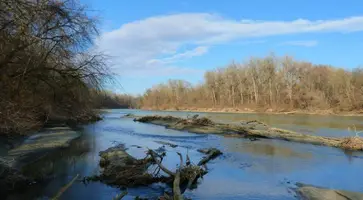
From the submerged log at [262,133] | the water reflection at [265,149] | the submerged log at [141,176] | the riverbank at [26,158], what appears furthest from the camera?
the submerged log at [262,133]

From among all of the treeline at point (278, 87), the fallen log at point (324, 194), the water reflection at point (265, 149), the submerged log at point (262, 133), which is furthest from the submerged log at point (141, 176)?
the treeline at point (278, 87)

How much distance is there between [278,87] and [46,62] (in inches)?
2993

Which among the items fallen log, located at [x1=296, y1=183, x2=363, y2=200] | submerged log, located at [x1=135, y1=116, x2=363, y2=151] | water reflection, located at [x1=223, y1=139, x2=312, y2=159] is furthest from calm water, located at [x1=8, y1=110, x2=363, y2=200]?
submerged log, located at [x1=135, y1=116, x2=363, y2=151]

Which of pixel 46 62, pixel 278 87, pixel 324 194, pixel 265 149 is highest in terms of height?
pixel 278 87

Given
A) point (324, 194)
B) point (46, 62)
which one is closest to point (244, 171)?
point (324, 194)

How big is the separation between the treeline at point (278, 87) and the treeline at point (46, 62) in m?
59.8

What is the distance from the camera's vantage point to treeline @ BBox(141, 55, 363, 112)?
70081 mm

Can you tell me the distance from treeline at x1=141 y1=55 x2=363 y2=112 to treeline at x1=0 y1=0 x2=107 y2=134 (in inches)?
2354

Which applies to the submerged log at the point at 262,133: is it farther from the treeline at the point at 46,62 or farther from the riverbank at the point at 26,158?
the treeline at the point at 46,62

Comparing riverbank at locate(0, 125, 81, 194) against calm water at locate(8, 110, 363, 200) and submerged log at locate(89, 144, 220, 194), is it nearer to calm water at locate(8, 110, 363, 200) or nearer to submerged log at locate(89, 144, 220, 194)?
calm water at locate(8, 110, 363, 200)

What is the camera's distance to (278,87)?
83.6 metres

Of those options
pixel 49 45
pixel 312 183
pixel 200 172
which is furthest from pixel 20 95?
pixel 312 183

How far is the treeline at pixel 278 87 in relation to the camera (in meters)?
70.1

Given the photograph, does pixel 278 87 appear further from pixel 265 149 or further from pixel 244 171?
pixel 244 171
